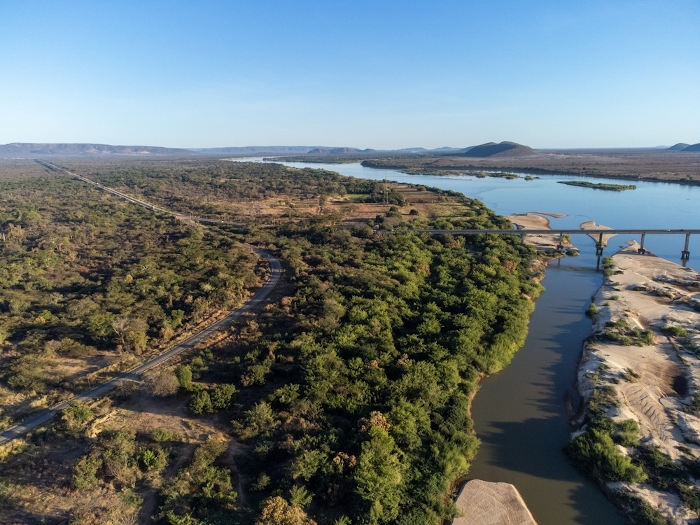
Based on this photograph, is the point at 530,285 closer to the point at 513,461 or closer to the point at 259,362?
the point at 513,461

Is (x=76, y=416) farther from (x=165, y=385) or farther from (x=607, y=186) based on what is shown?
(x=607, y=186)

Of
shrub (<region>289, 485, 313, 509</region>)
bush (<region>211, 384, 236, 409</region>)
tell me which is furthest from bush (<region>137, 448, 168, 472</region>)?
shrub (<region>289, 485, 313, 509</region>)

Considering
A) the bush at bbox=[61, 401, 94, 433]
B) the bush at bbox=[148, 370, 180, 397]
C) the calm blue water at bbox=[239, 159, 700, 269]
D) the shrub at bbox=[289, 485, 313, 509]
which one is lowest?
the shrub at bbox=[289, 485, 313, 509]

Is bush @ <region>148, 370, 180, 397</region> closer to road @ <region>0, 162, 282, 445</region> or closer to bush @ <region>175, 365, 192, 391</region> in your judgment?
bush @ <region>175, 365, 192, 391</region>

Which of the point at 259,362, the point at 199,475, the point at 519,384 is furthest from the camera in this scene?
the point at 519,384

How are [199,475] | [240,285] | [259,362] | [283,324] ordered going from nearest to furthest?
[199,475] < [259,362] < [283,324] < [240,285]

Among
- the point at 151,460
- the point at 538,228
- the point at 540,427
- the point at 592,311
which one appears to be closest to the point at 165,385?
the point at 151,460

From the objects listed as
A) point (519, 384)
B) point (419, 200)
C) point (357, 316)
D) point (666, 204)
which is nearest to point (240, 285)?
point (357, 316)
